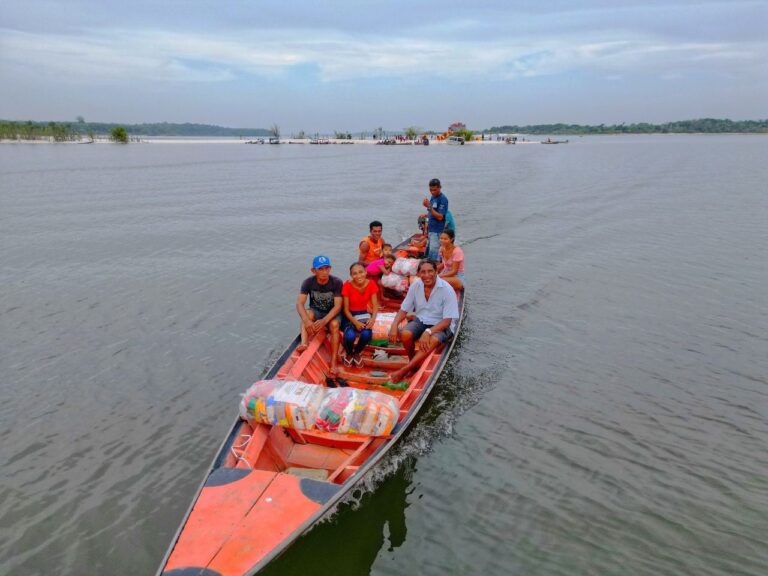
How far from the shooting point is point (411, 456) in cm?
757

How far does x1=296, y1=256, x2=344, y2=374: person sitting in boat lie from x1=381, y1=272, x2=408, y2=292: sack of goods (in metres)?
2.72

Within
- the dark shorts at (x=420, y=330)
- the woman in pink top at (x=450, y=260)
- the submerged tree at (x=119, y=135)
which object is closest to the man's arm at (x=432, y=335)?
the dark shorts at (x=420, y=330)

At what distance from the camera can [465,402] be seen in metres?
9.06

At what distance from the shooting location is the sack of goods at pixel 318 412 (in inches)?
255

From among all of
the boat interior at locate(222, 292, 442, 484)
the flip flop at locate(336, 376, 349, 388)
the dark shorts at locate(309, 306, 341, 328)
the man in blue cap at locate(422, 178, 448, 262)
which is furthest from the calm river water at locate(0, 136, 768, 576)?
the dark shorts at locate(309, 306, 341, 328)

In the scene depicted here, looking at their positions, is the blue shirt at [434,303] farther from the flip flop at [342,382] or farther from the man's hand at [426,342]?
the flip flop at [342,382]

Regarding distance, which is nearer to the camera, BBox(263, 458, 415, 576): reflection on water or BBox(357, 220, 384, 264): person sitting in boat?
BBox(263, 458, 415, 576): reflection on water

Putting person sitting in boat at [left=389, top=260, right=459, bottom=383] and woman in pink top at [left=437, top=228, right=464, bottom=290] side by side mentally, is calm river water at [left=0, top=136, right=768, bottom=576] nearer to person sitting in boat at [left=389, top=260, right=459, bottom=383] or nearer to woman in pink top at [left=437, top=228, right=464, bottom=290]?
person sitting in boat at [left=389, top=260, right=459, bottom=383]

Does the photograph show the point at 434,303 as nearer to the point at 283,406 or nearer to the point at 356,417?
the point at 356,417

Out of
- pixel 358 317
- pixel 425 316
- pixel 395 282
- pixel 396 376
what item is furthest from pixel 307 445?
pixel 395 282

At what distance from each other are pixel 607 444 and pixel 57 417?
8355mm

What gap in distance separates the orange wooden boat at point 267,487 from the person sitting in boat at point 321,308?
2.34 ft

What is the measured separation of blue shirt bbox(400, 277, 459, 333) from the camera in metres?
8.82

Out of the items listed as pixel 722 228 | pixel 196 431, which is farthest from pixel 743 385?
pixel 722 228
